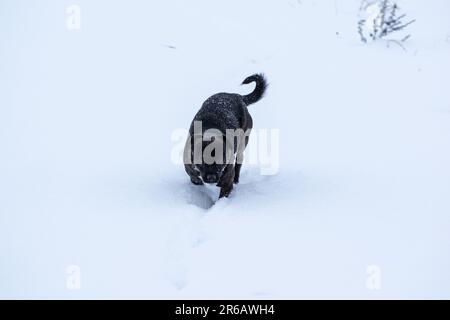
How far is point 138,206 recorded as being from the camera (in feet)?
12.6

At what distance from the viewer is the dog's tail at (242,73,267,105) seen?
5.59 m

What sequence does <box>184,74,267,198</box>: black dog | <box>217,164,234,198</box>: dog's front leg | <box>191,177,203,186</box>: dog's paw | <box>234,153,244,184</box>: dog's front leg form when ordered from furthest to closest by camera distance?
<box>234,153,244,184</box>: dog's front leg → <box>191,177,203,186</box>: dog's paw → <box>217,164,234,198</box>: dog's front leg → <box>184,74,267,198</box>: black dog

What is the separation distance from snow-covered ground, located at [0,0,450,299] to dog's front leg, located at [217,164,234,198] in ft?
0.28

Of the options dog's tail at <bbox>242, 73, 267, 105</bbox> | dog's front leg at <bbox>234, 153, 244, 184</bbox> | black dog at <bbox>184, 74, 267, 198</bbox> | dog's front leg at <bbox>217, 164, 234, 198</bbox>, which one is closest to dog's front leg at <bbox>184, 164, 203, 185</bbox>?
black dog at <bbox>184, 74, 267, 198</bbox>

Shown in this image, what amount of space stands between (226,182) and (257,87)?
63.8 inches

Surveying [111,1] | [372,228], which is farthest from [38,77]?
[372,228]

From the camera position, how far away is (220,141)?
455 centimetres

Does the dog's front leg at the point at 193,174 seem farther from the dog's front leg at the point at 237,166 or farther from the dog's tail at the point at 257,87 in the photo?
the dog's tail at the point at 257,87

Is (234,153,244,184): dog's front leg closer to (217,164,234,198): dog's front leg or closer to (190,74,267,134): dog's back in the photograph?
(190,74,267,134): dog's back

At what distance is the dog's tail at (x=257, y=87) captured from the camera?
5.59 metres

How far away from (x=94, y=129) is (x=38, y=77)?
6.14 ft

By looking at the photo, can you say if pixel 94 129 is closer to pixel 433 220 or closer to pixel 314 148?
pixel 314 148

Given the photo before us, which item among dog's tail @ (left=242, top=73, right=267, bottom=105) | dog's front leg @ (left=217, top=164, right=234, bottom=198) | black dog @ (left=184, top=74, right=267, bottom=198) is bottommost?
dog's front leg @ (left=217, top=164, right=234, bottom=198)
